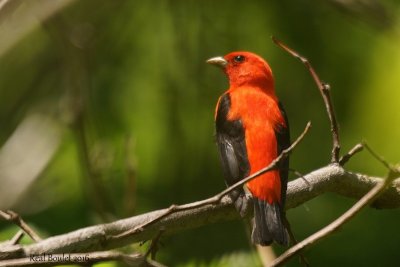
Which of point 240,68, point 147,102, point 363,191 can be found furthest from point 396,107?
point 363,191

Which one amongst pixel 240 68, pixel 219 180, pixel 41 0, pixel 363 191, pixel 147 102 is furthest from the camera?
pixel 147 102

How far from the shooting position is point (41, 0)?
139 inches

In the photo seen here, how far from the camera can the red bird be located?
14.9 feet

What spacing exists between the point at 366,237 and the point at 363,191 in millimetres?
2327

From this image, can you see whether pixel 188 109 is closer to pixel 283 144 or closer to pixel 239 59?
pixel 239 59

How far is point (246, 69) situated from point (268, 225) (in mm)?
1891

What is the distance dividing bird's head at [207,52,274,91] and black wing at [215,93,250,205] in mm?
759

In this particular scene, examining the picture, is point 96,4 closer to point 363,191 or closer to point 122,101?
point 363,191

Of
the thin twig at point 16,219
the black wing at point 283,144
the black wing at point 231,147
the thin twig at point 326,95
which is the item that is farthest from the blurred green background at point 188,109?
the thin twig at point 16,219

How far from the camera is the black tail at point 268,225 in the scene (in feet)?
14.6

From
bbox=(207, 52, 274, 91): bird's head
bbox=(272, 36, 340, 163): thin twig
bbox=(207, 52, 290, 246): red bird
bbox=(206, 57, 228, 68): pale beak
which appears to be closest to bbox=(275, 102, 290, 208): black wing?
bbox=(207, 52, 290, 246): red bird

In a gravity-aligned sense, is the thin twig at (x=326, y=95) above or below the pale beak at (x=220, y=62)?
above

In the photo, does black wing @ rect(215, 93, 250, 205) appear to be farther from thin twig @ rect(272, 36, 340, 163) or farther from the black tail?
thin twig @ rect(272, 36, 340, 163)

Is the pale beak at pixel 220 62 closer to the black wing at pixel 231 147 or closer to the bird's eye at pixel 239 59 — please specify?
the bird's eye at pixel 239 59
